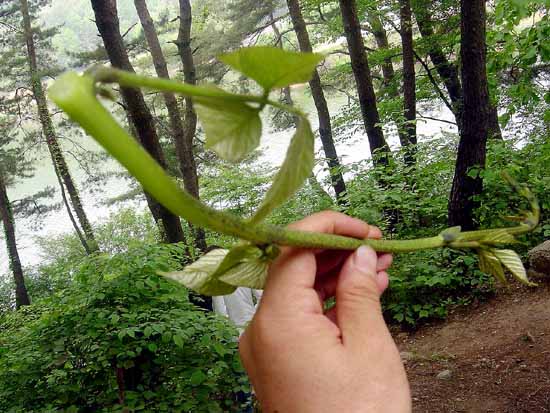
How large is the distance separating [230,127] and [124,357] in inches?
101

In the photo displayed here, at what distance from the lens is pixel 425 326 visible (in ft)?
18.0

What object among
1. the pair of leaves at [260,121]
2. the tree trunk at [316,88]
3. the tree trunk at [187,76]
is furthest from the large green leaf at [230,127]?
the tree trunk at [316,88]

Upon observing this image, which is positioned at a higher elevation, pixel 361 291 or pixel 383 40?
pixel 383 40

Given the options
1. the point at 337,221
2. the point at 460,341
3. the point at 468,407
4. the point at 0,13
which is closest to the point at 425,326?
the point at 460,341

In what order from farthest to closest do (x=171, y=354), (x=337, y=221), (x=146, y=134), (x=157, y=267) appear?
(x=146, y=134) < (x=157, y=267) < (x=171, y=354) < (x=337, y=221)

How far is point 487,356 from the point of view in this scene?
4441mm

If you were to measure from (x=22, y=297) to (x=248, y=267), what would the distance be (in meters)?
15.4

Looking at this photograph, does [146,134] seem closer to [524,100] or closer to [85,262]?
[85,262]

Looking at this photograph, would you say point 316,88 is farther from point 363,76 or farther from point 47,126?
point 47,126

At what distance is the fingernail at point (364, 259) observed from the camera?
0.77 meters

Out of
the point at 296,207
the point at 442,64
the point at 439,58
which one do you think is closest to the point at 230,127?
the point at 296,207

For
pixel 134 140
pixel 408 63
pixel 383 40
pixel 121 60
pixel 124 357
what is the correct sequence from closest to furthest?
pixel 134 140
pixel 124 357
pixel 121 60
pixel 408 63
pixel 383 40

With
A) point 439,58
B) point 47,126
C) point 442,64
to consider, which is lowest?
point 442,64

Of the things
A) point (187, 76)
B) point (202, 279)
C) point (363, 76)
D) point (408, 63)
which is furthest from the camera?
point (187, 76)
